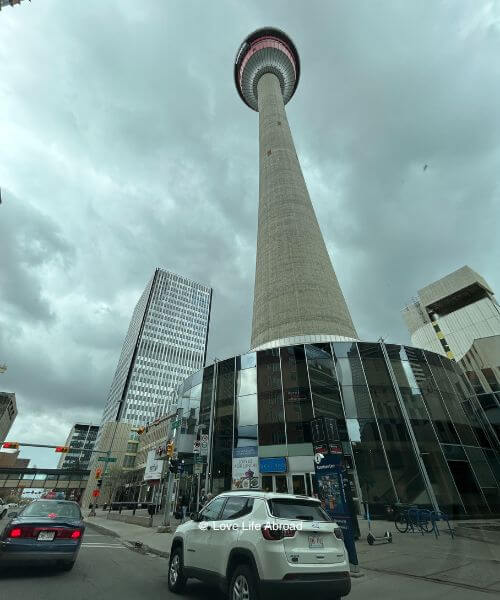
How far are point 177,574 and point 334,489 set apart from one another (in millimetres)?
5063

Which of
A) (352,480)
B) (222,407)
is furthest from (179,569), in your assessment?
(222,407)

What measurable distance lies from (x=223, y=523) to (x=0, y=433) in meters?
169

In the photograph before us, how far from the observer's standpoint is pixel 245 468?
72.9 feet

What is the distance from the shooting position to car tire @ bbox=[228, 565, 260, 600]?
180 inches

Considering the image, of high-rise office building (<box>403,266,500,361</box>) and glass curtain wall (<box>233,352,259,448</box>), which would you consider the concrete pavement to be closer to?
glass curtain wall (<box>233,352,259,448</box>)

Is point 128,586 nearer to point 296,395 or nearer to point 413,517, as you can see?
point 413,517

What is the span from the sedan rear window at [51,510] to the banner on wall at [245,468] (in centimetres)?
1467

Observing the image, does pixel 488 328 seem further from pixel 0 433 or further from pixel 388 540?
pixel 0 433

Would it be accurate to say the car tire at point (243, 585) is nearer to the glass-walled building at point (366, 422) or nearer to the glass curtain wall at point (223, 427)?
the glass-walled building at point (366, 422)

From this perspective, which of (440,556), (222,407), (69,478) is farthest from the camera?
(69,478)

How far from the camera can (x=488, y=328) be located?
60750mm

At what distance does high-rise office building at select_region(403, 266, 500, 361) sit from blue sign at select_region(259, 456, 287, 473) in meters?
56.3

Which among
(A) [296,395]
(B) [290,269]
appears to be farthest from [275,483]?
(B) [290,269]

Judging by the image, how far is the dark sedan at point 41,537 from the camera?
7.17m
